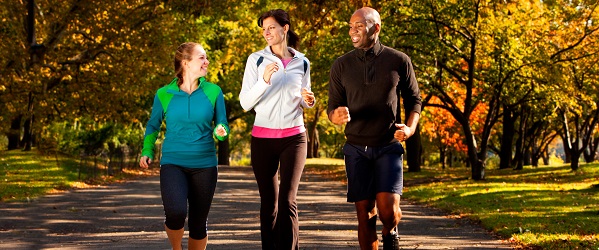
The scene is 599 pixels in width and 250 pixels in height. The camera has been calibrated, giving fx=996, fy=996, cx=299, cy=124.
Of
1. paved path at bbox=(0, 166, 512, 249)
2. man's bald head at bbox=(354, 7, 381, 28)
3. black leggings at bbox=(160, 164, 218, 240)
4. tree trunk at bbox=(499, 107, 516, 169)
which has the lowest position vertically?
paved path at bbox=(0, 166, 512, 249)

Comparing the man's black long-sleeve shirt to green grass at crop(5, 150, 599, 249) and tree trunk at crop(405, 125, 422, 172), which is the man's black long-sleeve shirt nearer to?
green grass at crop(5, 150, 599, 249)

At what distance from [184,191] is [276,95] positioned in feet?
3.58

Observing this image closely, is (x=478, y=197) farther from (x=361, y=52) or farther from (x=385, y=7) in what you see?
(x=361, y=52)

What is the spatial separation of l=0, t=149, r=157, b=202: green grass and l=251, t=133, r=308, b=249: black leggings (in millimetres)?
13682

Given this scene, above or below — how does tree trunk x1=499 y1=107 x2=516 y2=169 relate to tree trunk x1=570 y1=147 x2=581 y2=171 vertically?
above

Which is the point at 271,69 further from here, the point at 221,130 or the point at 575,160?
the point at 575,160

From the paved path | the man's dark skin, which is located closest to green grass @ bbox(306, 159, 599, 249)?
the paved path

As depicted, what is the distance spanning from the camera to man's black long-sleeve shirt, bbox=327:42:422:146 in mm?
7582

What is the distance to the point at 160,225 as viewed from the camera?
1489cm

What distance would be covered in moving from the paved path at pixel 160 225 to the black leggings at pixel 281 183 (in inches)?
137

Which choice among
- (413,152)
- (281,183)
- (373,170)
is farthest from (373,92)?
(413,152)

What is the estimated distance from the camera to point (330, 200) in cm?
2155

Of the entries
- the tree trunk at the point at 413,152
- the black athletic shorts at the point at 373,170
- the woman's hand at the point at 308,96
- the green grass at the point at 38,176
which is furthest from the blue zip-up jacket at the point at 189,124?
the tree trunk at the point at 413,152

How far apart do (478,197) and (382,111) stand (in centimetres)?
1491
